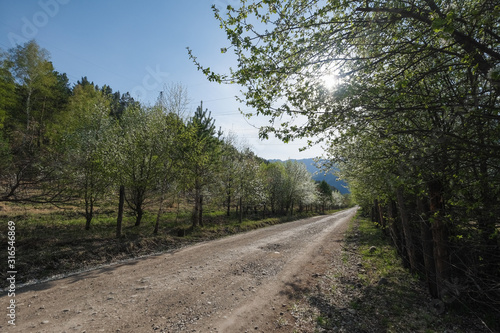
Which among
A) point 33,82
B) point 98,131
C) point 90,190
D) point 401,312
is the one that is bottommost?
point 401,312

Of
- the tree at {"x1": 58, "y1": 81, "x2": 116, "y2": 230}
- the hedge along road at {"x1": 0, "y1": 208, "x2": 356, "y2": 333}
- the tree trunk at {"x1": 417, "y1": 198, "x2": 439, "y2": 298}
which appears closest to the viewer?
the hedge along road at {"x1": 0, "y1": 208, "x2": 356, "y2": 333}

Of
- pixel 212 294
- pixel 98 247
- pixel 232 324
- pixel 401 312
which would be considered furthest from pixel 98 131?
pixel 401 312

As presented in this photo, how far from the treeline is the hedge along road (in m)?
3.62

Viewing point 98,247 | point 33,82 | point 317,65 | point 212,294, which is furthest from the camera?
point 33,82

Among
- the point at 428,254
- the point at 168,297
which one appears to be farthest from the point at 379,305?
the point at 168,297

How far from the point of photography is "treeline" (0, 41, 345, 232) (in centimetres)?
736

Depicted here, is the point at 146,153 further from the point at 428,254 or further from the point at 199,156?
A: the point at 428,254

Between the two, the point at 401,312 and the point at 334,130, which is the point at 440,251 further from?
the point at 334,130

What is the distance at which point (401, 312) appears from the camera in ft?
21.2

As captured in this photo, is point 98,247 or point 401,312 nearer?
point 401,312

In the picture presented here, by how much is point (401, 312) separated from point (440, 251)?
2320 millimetres

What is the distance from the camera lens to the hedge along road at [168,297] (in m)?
5.19

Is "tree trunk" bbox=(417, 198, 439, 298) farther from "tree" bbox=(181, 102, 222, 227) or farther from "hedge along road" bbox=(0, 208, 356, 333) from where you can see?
"tree" bbox=(181, 102, 222, 227)

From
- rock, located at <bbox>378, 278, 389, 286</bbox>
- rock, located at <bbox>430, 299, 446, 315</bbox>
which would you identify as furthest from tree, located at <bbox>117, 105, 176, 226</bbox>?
rock, located at <bbox>430, 299, 446, 315</bbox>
